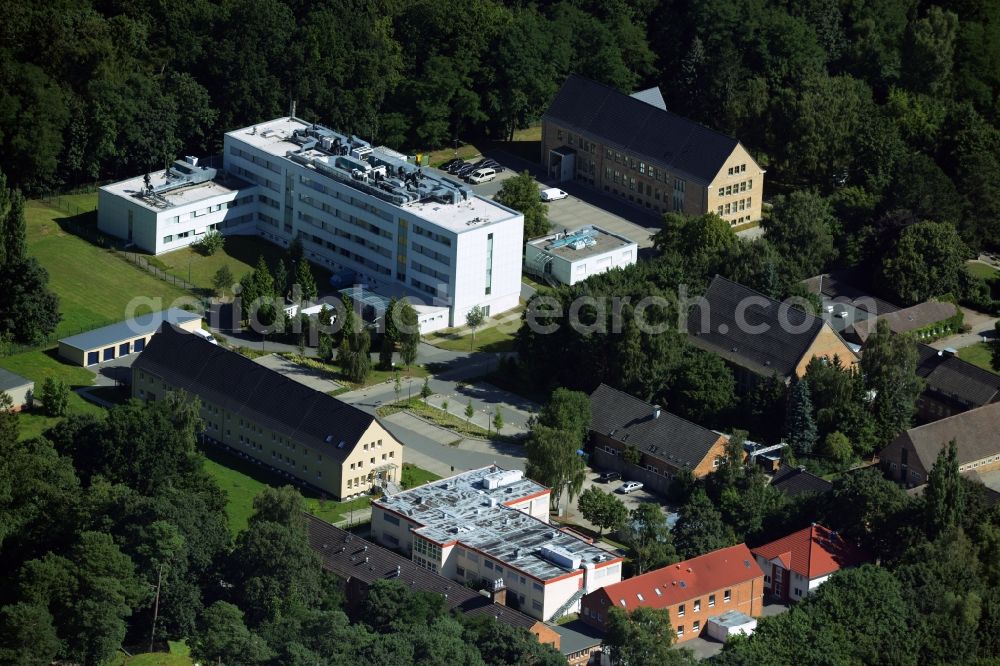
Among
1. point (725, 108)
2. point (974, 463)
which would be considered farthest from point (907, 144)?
point (974, 463)

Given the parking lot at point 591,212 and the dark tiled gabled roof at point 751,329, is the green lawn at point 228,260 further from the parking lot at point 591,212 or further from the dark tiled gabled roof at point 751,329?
the dark tiled gabled roof at point 751,329

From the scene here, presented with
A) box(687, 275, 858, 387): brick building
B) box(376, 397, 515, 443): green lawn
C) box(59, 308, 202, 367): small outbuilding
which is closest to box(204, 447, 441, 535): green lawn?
box(376, 397, 515, 443): green lawn

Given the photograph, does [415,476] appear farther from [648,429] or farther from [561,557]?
[561,557]

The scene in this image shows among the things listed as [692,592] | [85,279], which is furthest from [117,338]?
[692,592]

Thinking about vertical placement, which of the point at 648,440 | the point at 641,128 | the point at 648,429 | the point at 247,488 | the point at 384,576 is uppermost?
the point at 641,128

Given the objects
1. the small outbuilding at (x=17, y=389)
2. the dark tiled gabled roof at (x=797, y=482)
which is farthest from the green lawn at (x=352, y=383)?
the dark tiled gabled roof at (x=797, y=482)

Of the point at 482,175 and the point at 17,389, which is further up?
the point at 482,175
